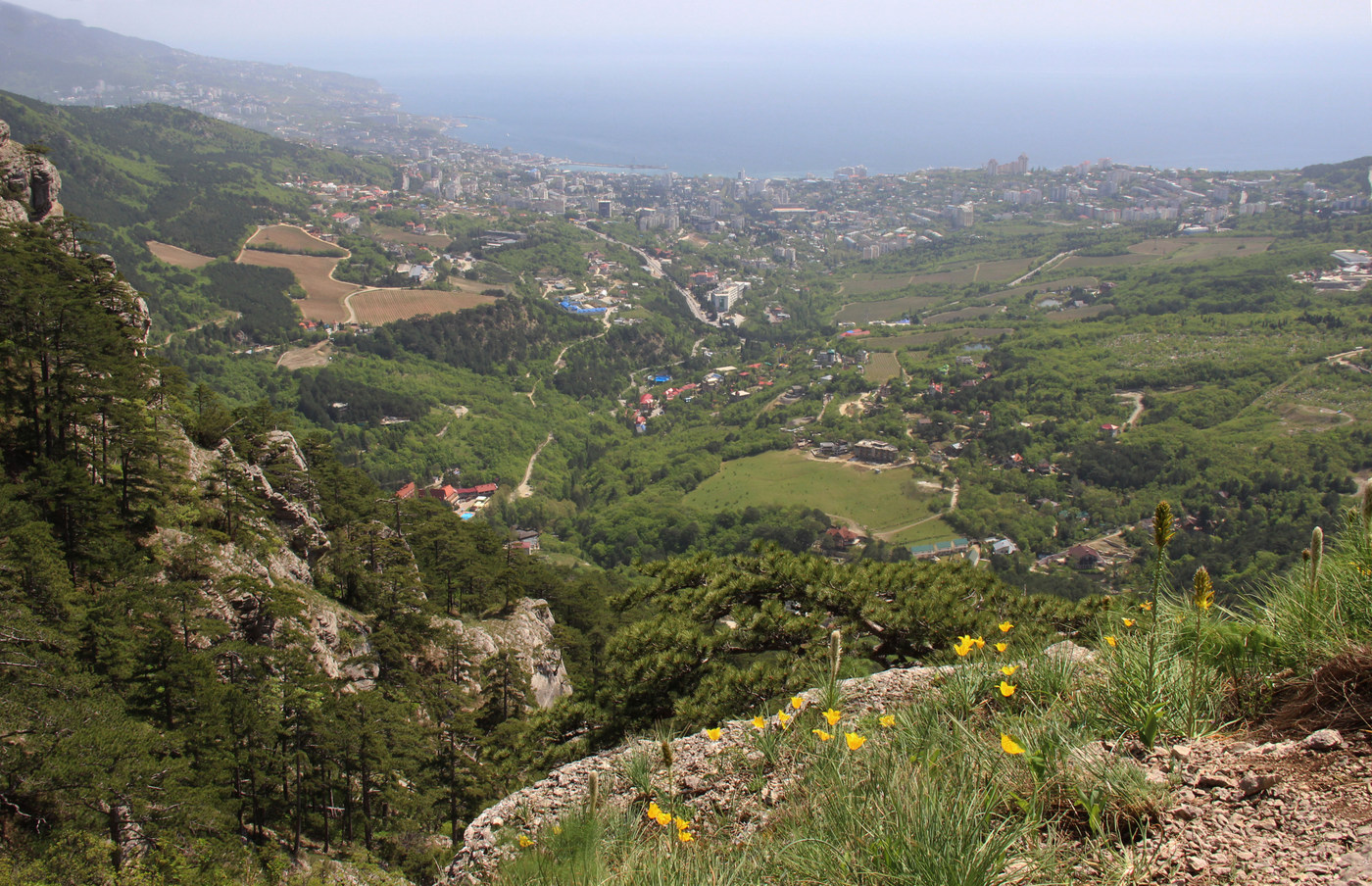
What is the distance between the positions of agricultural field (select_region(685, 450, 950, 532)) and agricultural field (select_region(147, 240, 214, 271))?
38033 millimetres

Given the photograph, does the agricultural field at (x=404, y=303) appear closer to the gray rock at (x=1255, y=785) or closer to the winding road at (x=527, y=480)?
the winding road at (x=527, y=480)

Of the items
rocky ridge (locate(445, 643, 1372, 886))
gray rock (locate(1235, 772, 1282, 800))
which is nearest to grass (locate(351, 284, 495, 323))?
rocky ridge (locate(445, 643, 1372, 886))

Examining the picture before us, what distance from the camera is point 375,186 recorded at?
8656cm

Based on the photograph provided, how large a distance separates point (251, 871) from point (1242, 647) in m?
8.55

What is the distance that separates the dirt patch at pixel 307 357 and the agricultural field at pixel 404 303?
507 centimetres

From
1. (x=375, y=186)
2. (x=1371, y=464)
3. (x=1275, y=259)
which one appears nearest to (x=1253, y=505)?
(x=1371, y=464)

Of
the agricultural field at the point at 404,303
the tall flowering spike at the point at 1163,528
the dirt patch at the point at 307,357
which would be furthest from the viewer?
the agricultural field at the point at 404,303

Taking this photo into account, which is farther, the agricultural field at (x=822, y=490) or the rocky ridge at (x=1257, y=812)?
the agricultural field at (x=822, y=490)

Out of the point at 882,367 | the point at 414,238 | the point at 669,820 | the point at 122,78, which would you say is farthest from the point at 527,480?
the point at 122,78

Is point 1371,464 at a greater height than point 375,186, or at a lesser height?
lesser

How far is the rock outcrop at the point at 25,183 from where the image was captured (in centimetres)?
1439

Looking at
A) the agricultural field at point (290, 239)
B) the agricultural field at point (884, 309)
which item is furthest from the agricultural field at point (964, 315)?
the agricultural field at point (290, 239)

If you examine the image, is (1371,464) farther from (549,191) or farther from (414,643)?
(549,191)

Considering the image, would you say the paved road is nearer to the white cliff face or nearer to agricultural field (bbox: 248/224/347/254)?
agricultural field (bbox: 248/224/347/254)
